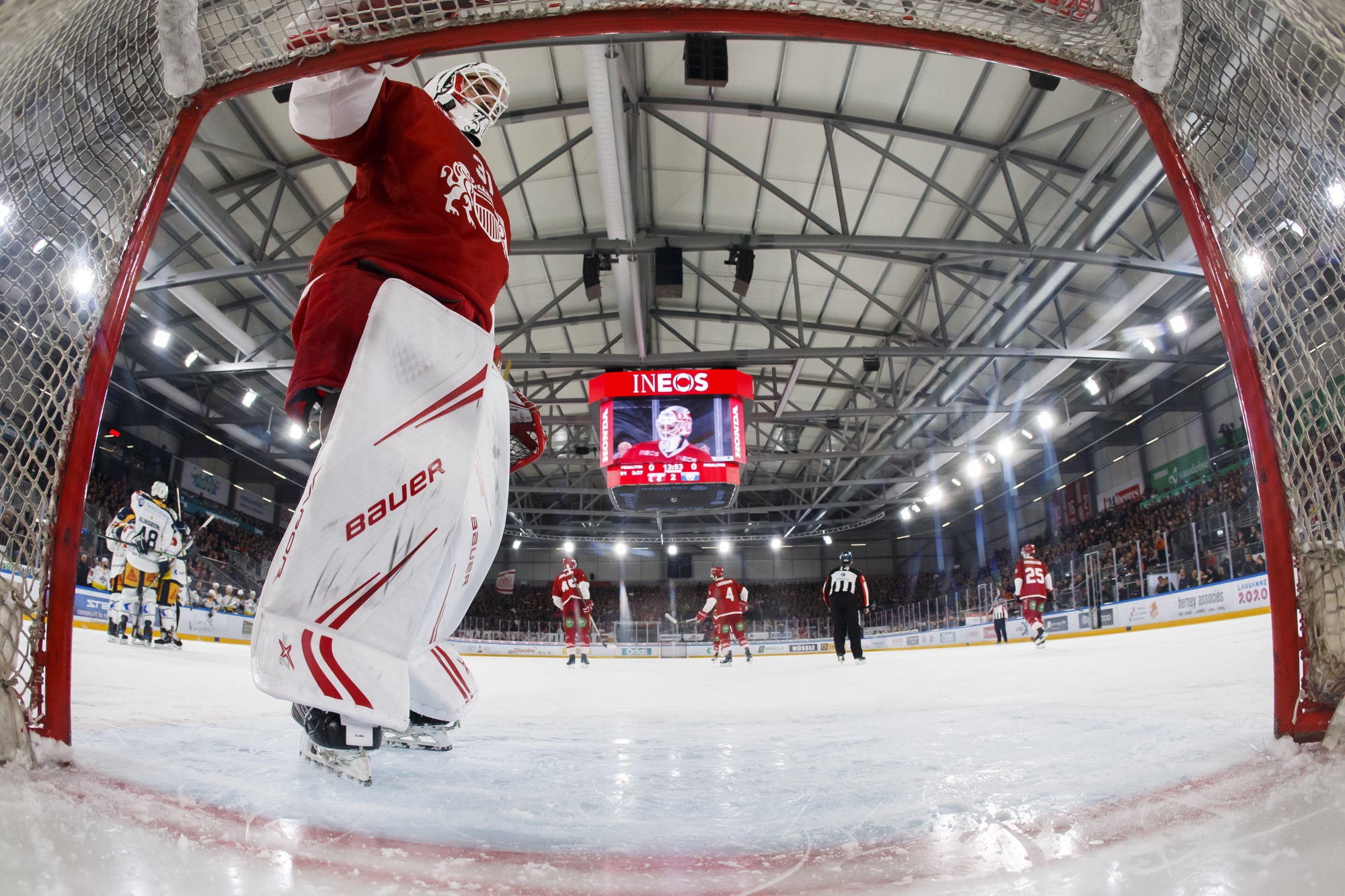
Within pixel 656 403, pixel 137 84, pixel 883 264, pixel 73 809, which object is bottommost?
pixel 73 809

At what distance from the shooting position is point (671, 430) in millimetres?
11055

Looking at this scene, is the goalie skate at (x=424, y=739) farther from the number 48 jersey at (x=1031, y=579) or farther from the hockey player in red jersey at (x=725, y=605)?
the number 48 jersey at (x=1031, y=579)

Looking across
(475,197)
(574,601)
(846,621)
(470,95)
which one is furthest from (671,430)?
(475,197)

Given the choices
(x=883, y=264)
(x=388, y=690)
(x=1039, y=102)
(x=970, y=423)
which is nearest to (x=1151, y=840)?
(x=388, y=690)

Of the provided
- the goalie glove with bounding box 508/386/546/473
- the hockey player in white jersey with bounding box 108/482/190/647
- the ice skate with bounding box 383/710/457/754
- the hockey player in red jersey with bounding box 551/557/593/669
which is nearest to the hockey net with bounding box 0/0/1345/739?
the ice skate with bounding box 383/710/457/754

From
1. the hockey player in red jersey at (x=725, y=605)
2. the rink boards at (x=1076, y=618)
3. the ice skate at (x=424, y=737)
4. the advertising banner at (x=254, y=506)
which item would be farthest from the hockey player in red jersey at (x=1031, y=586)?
the advertising banner at (x=254, y=506)

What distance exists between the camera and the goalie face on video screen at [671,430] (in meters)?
10.9

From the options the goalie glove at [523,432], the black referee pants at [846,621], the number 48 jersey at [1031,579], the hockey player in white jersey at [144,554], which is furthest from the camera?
the number 48 jersey at [1031,579]

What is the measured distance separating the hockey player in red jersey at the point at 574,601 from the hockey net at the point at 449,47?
9418mm

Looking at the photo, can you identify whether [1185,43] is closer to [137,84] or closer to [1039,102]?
[137,84]

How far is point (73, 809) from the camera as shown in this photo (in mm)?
857

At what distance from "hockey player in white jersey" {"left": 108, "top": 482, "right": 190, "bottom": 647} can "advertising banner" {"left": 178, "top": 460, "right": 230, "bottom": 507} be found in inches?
482

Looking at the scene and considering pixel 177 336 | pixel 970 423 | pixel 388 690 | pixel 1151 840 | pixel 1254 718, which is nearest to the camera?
pixel 1151 840

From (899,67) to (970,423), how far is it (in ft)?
39.7
